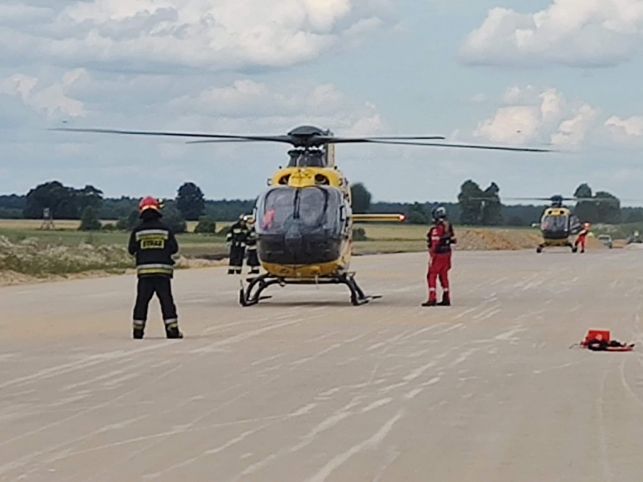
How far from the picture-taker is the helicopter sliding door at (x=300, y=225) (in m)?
27.1

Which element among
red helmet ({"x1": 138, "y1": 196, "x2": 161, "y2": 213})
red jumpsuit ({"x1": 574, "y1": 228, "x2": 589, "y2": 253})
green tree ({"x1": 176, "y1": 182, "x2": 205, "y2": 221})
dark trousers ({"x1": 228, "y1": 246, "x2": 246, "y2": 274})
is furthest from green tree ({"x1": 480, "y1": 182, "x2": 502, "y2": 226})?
red helmet ({"x1": 138, "y1": 196, "x2": 161, "y2": 213})

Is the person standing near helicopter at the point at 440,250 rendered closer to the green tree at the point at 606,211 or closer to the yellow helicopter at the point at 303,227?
the yellow helicopter at the point at 303,227

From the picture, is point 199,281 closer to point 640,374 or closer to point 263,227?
point 263,227

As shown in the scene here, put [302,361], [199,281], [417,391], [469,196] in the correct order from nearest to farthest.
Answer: [417,391], [302,361], [199,281], [469,196]

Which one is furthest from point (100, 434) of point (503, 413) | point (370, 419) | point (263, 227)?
point (263, 227)

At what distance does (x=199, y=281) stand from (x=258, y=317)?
46.4 ft

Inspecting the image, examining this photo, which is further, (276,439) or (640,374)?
(640,374)

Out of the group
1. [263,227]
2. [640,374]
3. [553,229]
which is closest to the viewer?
[640,374]

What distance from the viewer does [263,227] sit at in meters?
27.4

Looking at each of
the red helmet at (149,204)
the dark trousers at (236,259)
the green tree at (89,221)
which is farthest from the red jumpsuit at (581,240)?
the red helmet at (149,204)

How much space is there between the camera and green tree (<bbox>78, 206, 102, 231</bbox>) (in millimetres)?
99812

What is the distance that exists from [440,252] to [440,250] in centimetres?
5

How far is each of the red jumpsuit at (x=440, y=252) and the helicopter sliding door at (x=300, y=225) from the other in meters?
1.72

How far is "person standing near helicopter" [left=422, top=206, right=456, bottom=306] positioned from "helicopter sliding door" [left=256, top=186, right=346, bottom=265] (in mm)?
1730
